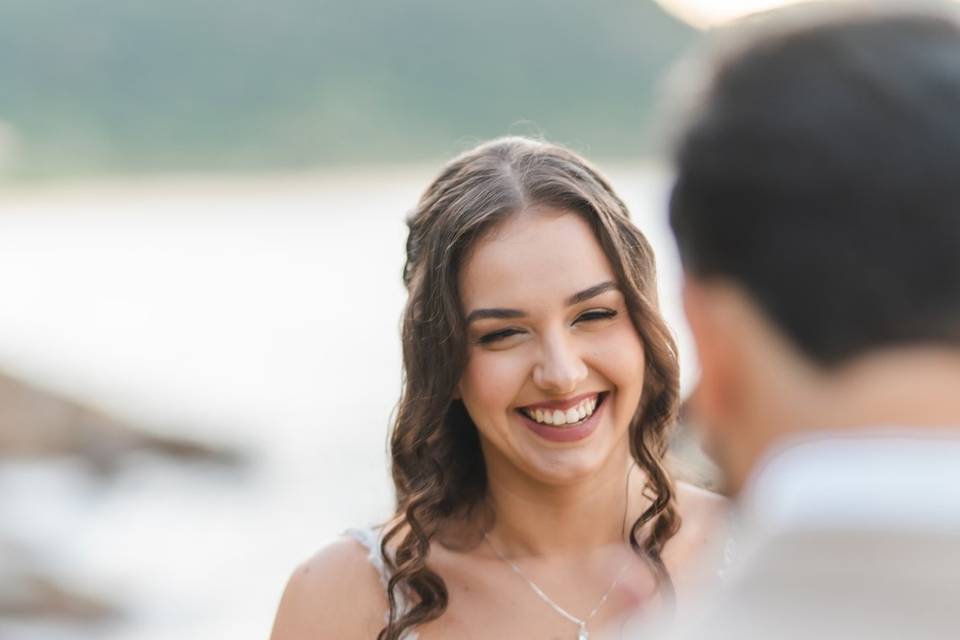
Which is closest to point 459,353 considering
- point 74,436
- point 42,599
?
point 42,599

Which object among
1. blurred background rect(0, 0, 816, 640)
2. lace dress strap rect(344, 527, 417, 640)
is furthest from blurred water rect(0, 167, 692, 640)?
lace dress strap rect(344, 527, 417, 640)

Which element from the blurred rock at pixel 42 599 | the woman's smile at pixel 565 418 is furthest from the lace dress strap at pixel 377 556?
the blurred rock at pixel 42 599

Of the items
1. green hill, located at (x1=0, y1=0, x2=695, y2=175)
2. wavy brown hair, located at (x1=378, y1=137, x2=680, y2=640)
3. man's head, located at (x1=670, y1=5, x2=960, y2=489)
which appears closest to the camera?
man's head, located at (x1=670, y1=5, x2=960, y2=489)

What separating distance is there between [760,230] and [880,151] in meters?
0.14

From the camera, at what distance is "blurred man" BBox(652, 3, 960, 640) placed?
1.21m

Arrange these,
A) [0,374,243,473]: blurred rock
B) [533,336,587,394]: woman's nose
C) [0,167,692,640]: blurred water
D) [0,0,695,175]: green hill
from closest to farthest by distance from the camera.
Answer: [533,336,587,394]: woman's nose, [0,167,692,640]: blurred water, [0,374,243,473]: blurred rock, [0,0,695,175]: green hill

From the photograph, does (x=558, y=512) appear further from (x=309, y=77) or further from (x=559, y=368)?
(x=309, y=77)

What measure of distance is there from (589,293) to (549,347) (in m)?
0.18

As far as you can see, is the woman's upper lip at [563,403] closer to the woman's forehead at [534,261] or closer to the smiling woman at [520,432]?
the smiling woman at [520,432]

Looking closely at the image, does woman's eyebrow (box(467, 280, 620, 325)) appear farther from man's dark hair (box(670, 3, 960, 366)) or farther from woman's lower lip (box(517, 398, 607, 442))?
man's dark hair (box(670, 3, 960, 366))

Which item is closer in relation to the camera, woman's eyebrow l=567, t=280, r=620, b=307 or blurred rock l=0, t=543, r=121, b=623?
woman's eyebrow l=567, t=280, r=620, b=307

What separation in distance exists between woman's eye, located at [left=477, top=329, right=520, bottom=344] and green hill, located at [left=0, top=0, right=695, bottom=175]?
73459mm

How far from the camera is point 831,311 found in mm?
1340

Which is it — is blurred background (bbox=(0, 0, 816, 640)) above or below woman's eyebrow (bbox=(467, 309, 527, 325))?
above
